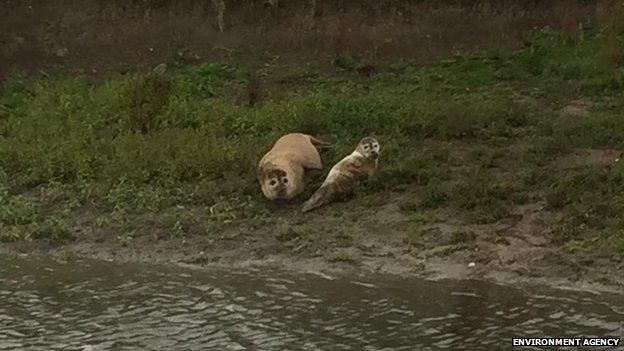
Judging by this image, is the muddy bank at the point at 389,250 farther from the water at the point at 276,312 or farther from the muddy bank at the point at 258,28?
the muddy bank at the point at 258,28

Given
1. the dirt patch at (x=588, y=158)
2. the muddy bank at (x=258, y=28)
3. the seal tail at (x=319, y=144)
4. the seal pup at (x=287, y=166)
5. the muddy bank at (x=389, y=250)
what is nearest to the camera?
the muddy bank at (x=389, y=250)

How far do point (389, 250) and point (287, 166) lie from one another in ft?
5.85

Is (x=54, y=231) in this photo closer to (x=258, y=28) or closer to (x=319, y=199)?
(x=319, y=199)

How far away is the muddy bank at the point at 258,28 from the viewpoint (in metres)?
16.4

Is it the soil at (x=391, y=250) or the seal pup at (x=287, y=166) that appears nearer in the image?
the soil at (x=391, y=250)

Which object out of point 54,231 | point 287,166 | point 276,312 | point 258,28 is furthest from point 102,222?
point 258,28

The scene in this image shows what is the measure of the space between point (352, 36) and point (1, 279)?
9.72 m

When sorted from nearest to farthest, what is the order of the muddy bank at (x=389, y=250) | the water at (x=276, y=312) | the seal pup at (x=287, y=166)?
1. the water at (x=276, y=312)
2. the muddy bank at (x=389, y=250)
3. the seal pup at (x=287, y=166)

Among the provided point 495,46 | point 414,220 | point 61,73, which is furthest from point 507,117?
point 61,73

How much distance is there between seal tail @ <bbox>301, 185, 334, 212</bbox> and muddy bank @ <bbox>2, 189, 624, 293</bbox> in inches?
4.2

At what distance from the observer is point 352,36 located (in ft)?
55.2

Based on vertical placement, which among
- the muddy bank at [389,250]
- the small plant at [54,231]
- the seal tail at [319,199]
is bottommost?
the muddy bank at [389,250]

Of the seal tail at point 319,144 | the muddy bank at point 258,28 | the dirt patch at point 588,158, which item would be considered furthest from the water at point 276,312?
the muddy bank at point 258,28

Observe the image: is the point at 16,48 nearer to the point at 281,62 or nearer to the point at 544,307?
the point at 281,62
